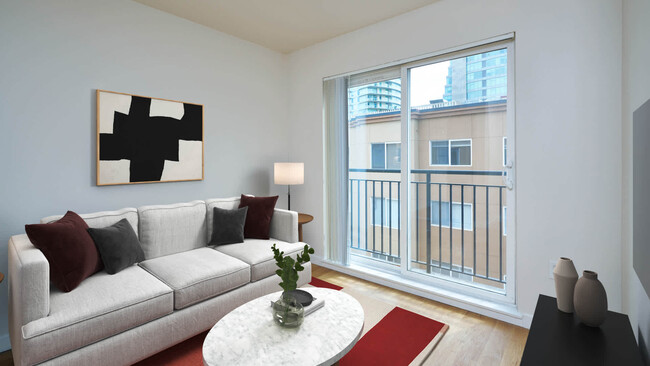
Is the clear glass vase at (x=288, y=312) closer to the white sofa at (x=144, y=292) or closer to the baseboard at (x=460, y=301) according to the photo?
the white sofa at (x=144, y=292)

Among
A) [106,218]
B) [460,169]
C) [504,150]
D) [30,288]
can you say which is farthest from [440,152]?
[30,288]

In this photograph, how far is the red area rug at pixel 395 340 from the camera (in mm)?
2043

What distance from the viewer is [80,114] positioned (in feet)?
8.44

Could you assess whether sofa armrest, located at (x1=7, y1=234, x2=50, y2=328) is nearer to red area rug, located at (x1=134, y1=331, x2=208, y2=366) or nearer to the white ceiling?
red area rug, located at (x1=134, y1=331, x2=208, y2=366)

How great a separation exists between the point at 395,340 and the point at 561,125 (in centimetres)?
200

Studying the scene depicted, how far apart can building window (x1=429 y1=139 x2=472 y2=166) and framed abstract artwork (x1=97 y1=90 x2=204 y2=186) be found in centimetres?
244

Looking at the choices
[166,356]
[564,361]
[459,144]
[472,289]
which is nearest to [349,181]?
[459,144]

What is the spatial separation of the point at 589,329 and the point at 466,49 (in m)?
2.30

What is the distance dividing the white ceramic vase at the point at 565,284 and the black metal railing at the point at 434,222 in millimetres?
1178

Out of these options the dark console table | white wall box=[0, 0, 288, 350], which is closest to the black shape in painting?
white wall box=[0, 0, 288, 350]

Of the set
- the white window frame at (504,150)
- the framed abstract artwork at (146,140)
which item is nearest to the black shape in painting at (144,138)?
the framed abstract artwork at (146,140)

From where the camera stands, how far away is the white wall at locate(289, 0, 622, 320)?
212cm

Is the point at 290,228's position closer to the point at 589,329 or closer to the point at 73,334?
the point at 73,334

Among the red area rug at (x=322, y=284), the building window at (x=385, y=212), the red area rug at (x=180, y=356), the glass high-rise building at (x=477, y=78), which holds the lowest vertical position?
the red area rug at (x=180, y=356)
